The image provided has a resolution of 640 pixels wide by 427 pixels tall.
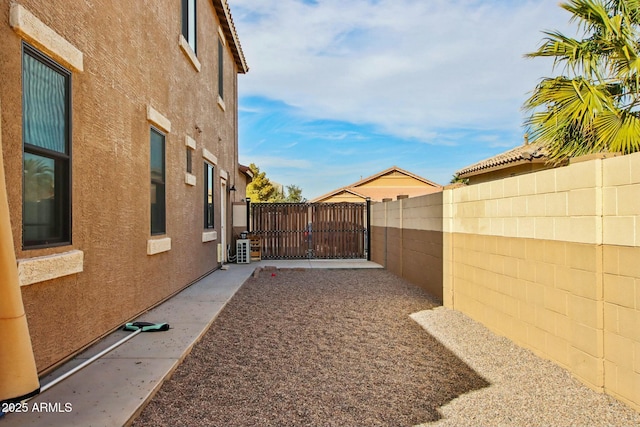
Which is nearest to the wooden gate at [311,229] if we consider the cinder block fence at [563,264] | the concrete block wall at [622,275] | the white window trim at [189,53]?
the white window trim at [189,53]

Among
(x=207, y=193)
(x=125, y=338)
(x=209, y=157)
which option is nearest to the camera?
(x=125, y=338)

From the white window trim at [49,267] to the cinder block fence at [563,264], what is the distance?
4.73 m

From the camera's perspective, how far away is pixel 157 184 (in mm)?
7578

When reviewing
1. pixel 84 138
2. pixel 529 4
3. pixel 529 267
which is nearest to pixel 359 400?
pixel 529 267

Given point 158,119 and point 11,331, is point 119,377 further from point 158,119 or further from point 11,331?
point 158,119

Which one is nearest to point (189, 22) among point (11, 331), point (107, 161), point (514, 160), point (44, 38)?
point (107, 161)

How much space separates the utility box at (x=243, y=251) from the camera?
1533cm

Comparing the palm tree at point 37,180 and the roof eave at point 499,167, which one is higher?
the roof eave at point 499,167

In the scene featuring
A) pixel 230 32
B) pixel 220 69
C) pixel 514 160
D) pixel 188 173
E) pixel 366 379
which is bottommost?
pixel 366 379

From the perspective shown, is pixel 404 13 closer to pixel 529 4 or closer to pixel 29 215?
pixel 529 4

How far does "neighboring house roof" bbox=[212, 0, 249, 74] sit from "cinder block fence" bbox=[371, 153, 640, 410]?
8576 millimetres

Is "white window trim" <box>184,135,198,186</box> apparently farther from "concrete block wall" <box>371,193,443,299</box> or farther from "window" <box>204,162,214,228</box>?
"concrete block wall" <box>371,193,443,299</box>

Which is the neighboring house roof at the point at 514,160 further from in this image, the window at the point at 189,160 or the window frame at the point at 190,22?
the window frame at the point at 190,22

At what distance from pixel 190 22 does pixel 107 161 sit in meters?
5.74
